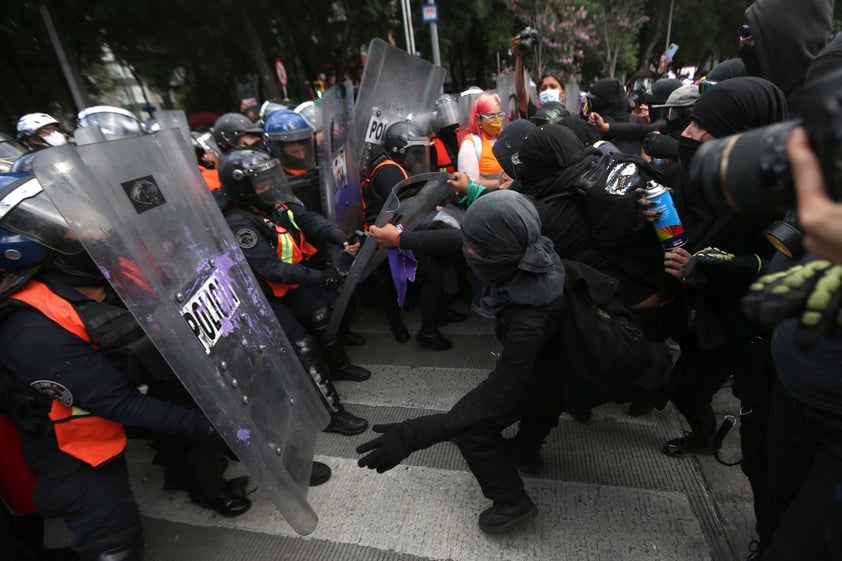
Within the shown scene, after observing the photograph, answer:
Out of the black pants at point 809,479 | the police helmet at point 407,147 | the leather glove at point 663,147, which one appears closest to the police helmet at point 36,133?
the police helmet at point 407,147

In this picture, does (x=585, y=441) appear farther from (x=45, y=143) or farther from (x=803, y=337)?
(x=45, y=143)

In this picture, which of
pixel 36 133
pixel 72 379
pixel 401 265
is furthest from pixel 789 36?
pixel 36 133

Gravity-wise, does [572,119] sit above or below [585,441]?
above

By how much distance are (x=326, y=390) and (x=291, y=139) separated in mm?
2041

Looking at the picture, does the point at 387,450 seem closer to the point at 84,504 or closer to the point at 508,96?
the point at 84,504

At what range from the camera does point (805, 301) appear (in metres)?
0.82

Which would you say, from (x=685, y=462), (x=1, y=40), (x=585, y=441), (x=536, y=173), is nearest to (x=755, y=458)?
(x=685, y=462)

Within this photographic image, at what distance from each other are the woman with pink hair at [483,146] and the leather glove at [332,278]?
4.24 ft

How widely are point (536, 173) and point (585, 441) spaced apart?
1540 millimetres

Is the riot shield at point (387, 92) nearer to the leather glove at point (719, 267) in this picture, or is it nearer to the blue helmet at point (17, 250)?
the blue helmet at point (17, 250)

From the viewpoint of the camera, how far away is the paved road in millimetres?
2023

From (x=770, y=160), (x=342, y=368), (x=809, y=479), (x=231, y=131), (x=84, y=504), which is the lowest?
(x=342, y=368)

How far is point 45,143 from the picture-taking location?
4699 millimetres

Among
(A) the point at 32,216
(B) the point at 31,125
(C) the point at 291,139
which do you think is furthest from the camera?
(B) the point at 31,125
